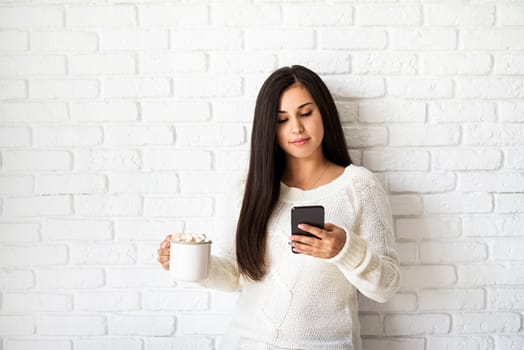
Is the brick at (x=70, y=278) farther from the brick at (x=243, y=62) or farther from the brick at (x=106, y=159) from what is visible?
the brick at (x=243, y=62)

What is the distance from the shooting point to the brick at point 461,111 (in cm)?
145

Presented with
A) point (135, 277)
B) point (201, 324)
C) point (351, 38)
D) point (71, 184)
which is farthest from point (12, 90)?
point (351, 38)

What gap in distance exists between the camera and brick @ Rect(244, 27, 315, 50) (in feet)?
4.68

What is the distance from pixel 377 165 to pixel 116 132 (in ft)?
2.48

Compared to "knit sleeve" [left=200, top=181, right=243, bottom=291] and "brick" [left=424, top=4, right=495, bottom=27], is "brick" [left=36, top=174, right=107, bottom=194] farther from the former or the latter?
"brick" [left=424, top=4, right=495, bottom=27]

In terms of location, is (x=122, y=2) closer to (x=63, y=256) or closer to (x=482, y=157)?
(x=63, y=256)

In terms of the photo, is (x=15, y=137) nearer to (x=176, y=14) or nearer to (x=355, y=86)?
(x=176, y=14)

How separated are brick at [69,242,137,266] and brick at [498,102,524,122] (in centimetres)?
113

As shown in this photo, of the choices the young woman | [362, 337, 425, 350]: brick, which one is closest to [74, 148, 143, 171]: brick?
the young woman

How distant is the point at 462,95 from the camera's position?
145 cm

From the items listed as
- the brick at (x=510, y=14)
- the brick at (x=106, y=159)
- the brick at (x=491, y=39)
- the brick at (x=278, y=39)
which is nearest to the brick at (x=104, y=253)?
the brick at (x=106, y=159)

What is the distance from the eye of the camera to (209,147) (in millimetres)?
1447

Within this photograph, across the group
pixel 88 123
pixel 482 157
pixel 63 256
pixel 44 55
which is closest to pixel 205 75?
pixel 88 123

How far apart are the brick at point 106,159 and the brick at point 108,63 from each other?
226mm
